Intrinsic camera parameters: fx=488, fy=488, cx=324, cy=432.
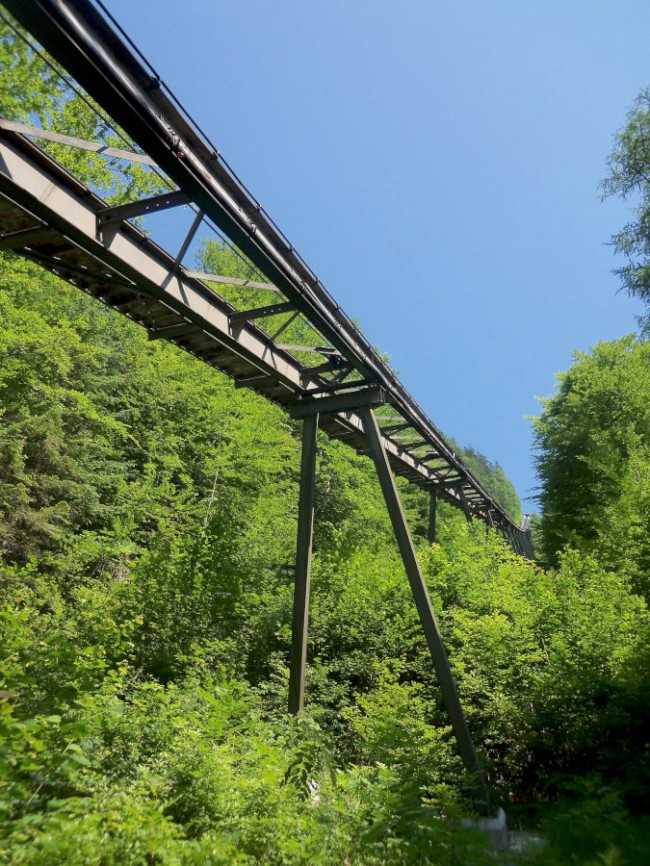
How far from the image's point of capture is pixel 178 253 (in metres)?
4.57

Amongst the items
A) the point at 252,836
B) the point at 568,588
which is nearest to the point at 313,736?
the point at 252,836

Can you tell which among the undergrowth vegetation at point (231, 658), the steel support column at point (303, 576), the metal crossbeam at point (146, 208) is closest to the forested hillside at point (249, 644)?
the undergrowth vegetation at point (231, 658)

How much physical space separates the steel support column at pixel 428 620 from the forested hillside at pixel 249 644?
0.78 ft

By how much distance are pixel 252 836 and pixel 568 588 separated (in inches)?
241

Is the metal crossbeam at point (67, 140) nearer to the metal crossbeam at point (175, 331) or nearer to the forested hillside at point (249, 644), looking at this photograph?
the metal crossbeam at point (175, 331)

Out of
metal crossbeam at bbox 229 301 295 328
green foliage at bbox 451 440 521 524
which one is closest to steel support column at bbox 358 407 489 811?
metal crossbeam at bbox 229 301 295 328

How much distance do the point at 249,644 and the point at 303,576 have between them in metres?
2.56

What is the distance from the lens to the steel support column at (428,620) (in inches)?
211

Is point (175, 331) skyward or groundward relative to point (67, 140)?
groundward

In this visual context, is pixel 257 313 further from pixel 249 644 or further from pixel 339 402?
pixel 249 644

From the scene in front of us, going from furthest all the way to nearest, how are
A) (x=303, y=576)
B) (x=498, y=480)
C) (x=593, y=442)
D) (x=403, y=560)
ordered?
(x=498, y=480)
(x=593, y=442)
(x=303, y=576)
(x=403, y=560)

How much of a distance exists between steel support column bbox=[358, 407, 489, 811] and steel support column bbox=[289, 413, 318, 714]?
34.8 inches

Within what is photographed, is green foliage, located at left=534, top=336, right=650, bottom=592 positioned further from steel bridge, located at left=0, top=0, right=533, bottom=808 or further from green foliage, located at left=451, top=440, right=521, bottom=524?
green foliage, located at left=451, top=440, right=521, bottom=524

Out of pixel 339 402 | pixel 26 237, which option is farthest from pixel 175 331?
pixel 339 402
